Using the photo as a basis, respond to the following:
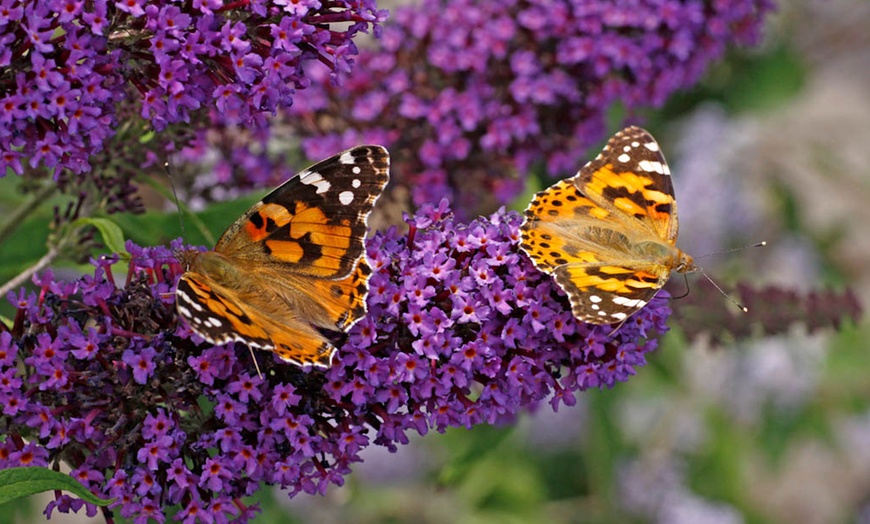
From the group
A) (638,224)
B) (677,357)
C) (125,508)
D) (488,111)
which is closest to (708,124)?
(677,357)

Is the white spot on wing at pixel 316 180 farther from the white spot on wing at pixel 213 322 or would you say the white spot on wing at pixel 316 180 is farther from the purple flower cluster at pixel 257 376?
the white spot on wing at pixel 213 322

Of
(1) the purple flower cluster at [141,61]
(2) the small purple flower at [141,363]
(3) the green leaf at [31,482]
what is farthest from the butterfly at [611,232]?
(3) the green leaf at [31,482]

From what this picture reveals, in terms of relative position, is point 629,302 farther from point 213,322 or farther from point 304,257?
point 213,322

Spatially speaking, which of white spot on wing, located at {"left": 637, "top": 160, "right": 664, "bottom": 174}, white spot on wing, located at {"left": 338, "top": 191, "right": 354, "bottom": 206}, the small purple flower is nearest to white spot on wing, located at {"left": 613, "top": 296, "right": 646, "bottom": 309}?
white spot on wing, located at {"left": 637, "top": 160, "right": 664, "bottom": 174}

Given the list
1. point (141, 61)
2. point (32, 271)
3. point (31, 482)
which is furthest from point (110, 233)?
point (31, 482)

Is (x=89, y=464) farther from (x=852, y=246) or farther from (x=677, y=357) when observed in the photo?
(x=852, y=246)

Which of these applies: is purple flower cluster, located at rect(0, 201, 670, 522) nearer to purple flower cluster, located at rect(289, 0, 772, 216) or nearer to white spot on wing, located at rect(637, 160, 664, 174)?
white spot on wing, located at rect(637, 160, 664, 174)
